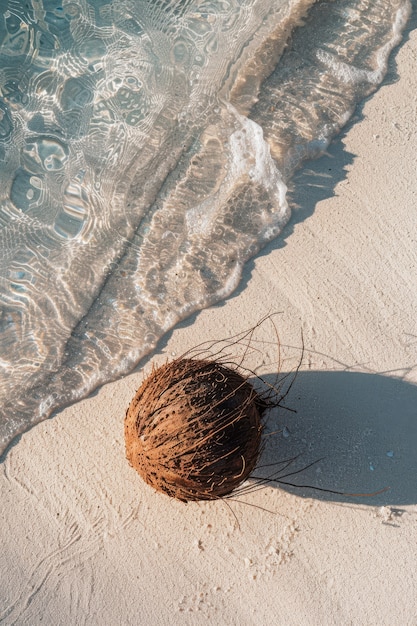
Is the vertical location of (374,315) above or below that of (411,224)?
below

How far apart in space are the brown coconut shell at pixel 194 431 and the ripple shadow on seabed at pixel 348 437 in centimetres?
47

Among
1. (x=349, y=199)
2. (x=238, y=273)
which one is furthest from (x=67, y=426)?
(x=349, y=199)

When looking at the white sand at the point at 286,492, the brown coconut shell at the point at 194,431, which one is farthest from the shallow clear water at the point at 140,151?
the brown coconut shell at the point at 194,431

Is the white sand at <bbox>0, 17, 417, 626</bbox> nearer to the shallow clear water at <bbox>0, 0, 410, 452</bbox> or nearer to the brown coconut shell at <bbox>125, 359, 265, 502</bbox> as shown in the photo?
the shallow clear water at <bbox>0, 0, 410, 452</bbox>

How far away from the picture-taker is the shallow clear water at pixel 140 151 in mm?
3031

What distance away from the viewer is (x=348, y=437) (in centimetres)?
288

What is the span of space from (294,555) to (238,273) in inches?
52.2

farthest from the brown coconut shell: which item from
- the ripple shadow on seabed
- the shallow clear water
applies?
the shallow clear water

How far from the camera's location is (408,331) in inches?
116

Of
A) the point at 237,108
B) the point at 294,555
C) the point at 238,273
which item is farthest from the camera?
the point at 237,108

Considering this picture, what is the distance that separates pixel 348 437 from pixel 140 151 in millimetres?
1785

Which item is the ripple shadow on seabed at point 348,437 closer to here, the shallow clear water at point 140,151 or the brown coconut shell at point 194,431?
the brown coconut shell at point 194,431

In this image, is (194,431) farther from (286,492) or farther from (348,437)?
(348,437)

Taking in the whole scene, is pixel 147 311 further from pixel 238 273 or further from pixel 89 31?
pixel 89 31
